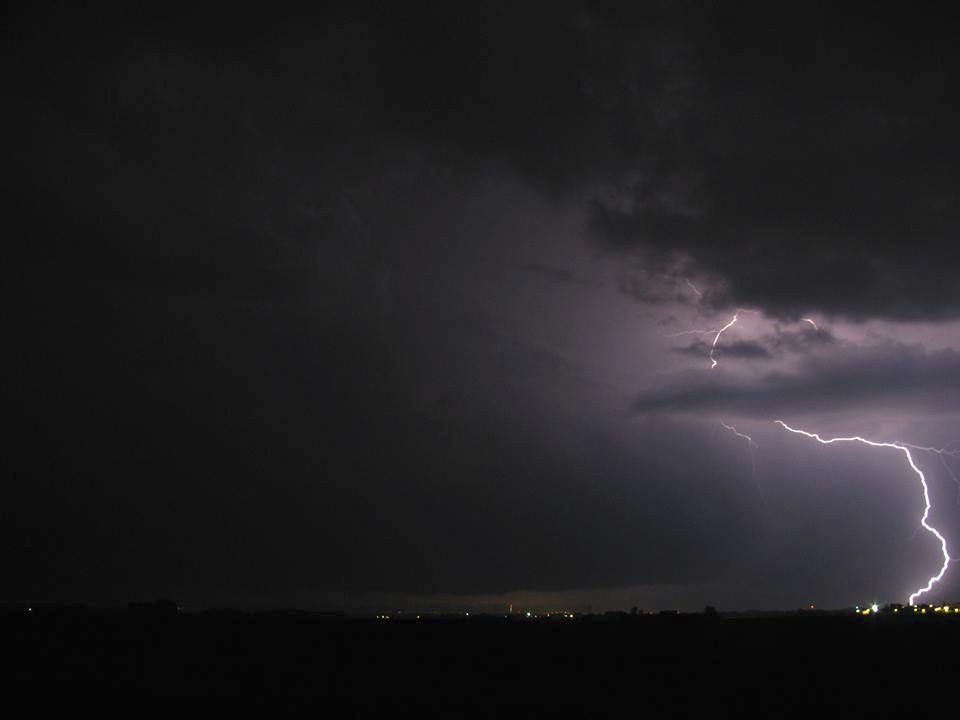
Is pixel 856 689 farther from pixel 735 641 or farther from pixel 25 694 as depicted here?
pixel 25 694

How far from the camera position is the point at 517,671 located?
98.4 feet

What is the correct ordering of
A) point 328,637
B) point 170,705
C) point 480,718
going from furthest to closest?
point 328,637
point 170,705
point 480,718

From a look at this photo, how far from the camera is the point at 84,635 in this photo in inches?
1812

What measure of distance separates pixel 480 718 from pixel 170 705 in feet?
28.7

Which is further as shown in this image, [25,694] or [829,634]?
[829,634]

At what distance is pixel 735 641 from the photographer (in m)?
38.1

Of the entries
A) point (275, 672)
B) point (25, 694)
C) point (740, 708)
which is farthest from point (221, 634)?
point (740, 708)

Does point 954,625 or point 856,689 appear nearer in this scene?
point 856,689

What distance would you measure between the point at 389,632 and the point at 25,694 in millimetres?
26050

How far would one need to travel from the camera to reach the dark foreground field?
23.3 meters

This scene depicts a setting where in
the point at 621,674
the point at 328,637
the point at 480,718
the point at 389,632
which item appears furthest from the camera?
the point at 389,632

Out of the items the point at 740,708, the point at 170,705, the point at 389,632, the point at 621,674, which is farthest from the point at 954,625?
the point at 170,705

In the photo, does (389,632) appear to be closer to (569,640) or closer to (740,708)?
(569,640)

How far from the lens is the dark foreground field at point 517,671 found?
917 inches
